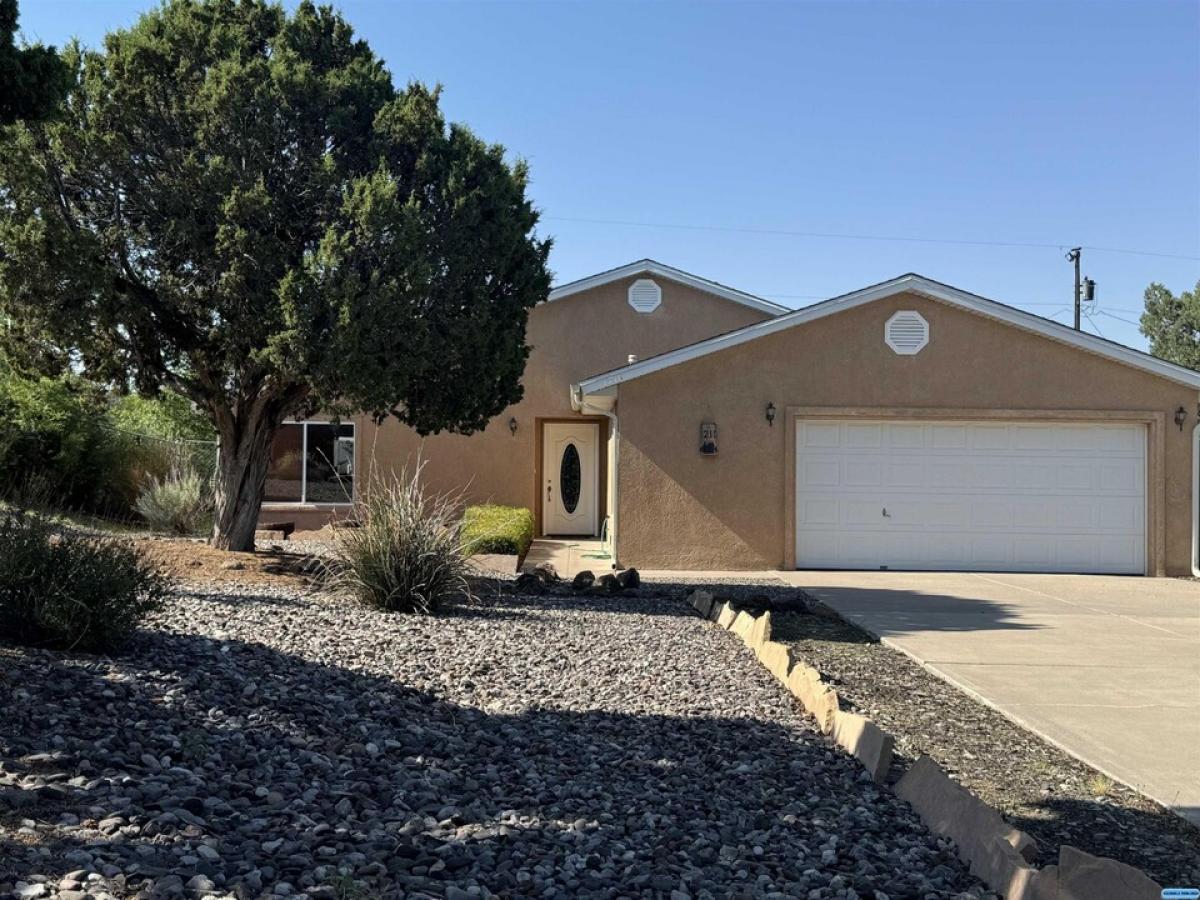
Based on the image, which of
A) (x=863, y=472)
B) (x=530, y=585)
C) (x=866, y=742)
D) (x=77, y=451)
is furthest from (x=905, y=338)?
(x=77, y=451)

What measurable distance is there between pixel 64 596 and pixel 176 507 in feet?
39.6

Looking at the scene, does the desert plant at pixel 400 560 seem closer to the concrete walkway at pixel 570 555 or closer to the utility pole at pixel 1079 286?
the concrete walkway at pixel 570 555

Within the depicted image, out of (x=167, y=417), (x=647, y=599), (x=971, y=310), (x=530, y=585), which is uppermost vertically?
(x=971, y=310)

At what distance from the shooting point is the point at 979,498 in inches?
575

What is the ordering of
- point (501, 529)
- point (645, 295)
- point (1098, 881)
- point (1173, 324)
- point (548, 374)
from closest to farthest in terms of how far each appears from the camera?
point (1098, 881) → point (501, 529) → point (548, 374) → point (645, 295) → point (1173, 324)

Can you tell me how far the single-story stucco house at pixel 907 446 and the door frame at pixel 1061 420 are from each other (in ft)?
0.07

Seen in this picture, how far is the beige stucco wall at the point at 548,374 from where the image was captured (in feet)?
63.9

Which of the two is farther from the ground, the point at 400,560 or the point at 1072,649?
the point at 400,560

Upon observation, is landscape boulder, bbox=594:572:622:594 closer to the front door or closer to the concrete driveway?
the concrete driveway

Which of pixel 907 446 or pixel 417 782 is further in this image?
pixel 907 446

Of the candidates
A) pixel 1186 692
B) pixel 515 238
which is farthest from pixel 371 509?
pixel 1186 692

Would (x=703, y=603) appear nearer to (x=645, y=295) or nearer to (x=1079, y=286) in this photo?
(x=645, y=295)

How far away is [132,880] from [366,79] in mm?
9931

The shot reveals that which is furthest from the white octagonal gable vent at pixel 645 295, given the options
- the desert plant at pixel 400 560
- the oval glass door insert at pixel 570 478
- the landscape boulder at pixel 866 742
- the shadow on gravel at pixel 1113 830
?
the shadow on gravel at pixel 1113 830
